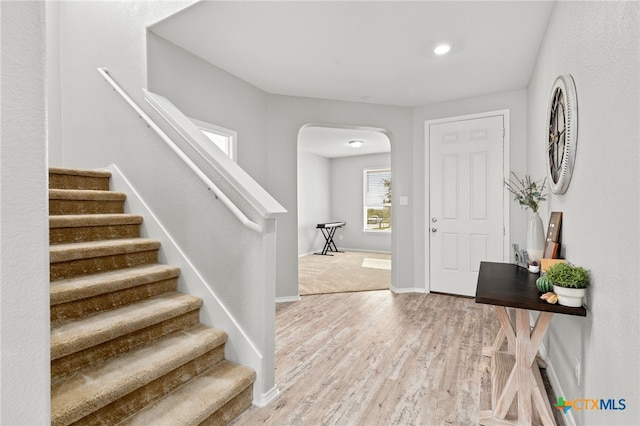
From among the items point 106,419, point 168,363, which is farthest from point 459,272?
point 106,419

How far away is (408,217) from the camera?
4363 mm

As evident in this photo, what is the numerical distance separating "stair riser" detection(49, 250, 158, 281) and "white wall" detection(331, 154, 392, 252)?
633 cm

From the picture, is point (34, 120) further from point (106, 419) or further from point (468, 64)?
point (468, 64)

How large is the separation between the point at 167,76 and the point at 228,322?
2.09m

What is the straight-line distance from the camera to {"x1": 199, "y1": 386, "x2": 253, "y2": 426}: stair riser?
165 centimetres

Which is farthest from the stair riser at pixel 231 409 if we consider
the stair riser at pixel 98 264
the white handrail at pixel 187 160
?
the stair riser at pixel 98 264

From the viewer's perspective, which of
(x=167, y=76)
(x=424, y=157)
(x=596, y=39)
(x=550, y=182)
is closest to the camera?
(x=596, y=39)

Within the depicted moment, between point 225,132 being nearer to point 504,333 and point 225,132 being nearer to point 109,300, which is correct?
point 109,300

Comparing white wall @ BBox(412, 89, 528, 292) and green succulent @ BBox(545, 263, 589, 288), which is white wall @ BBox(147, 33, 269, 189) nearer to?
white wall @ BBox(412, 89, 528, 292)

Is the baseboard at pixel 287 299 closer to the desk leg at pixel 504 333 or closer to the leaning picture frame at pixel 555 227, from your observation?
the desk leg at pixel 504 333

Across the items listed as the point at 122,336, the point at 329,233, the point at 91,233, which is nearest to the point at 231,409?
the point at 122,336

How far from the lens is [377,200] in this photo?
816 cm

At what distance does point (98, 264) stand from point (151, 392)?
89cm

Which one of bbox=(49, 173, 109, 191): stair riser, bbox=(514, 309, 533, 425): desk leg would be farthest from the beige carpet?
bbox=(514, 309, 533, 425): desk leg
